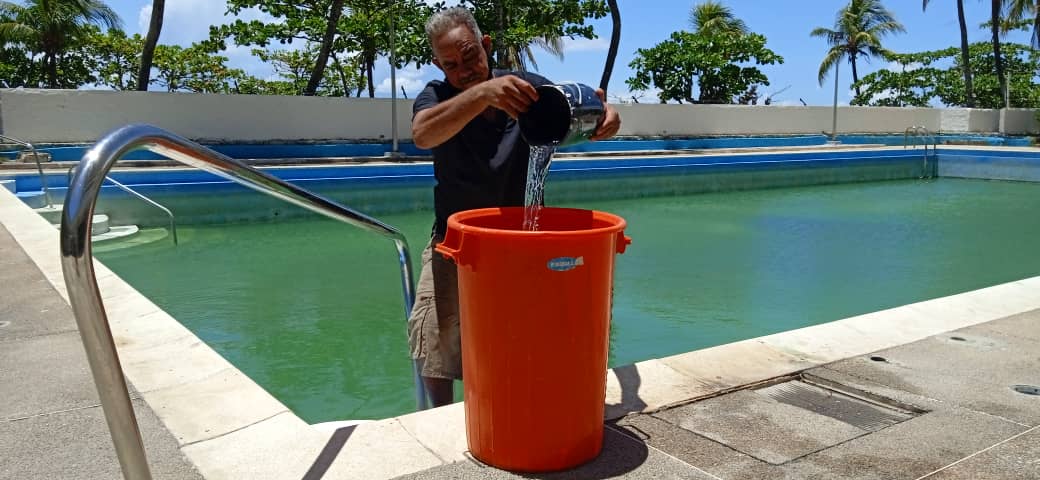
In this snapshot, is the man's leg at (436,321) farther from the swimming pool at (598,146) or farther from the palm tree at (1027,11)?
the palm tree at (1027,11)

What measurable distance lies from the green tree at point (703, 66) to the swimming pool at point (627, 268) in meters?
10.4

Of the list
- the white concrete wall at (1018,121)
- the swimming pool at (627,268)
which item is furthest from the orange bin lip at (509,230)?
the white concrete wall at (1018,121)

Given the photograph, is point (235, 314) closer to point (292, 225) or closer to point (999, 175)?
point (292, 225)

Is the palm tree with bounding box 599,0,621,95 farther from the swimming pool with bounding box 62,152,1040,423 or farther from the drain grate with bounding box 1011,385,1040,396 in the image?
the drain grate with bounding box 1011,385,1040,396

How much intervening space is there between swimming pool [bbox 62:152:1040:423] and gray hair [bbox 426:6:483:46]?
2.08 m

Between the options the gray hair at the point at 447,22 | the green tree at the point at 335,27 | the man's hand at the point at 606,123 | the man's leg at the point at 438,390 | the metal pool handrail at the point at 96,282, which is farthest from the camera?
the green tree at the point at 335,27

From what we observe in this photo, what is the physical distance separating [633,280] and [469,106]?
4691 millimetres

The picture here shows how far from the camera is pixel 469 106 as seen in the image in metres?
1.97

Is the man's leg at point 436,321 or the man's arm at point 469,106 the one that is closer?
the man's arm at point 469,106

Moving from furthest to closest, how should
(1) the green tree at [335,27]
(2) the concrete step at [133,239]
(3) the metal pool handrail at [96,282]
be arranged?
(1) the green tree at [335,27], (2) the concrete step at [133,239], (3) the metal pool handrail at [96,282]

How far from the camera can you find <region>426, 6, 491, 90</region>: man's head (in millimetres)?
2295

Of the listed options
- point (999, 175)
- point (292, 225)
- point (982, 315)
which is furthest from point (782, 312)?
point (999, 175)

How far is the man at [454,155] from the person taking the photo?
87.7 inches

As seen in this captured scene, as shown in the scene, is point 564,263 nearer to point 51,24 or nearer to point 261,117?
point 261,117
